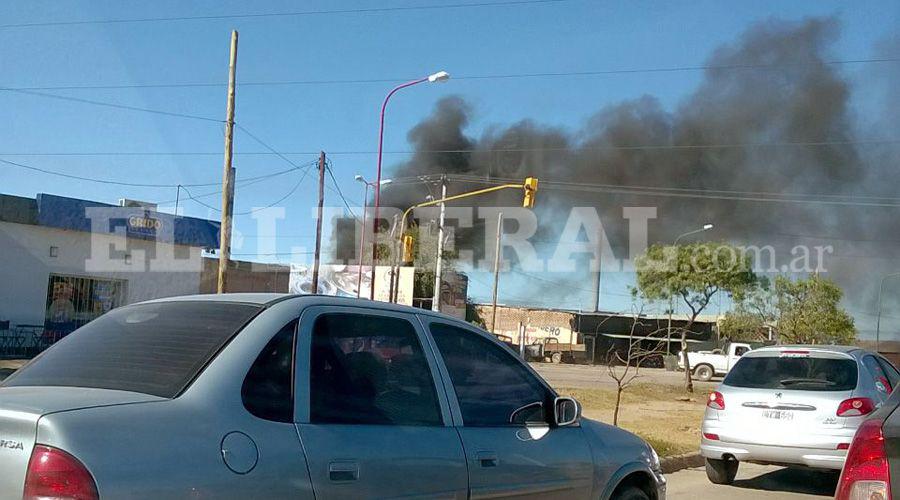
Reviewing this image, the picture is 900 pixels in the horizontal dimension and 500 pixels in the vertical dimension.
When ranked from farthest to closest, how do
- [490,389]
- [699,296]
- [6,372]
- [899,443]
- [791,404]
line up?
1. [699,296]
2. [6,372]
3. [791,404]
4. [490,389]
5. [899,443]

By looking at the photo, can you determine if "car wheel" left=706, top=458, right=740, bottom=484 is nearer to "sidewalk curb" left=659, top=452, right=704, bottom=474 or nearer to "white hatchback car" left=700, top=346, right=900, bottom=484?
"white hatchback car" left=700, top=346, right=900, bottom=484

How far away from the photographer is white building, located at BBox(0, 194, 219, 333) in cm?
2423

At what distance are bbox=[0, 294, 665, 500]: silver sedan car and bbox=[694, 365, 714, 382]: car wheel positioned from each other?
32569mm

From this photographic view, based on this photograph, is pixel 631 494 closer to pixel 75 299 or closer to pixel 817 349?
pixel 817 349

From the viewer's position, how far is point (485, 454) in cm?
384

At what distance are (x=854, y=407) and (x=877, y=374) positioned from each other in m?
0.98

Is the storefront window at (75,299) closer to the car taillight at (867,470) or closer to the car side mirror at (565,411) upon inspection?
the car side mirror at (565,411)

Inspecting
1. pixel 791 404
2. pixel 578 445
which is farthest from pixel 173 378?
pixel 791 404

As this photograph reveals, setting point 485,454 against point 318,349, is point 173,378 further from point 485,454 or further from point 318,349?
point 485,454

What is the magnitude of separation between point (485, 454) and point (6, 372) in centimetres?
1612

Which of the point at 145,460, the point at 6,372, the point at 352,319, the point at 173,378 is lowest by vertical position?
the point at 6,372

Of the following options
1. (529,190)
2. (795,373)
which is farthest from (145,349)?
(529,190)

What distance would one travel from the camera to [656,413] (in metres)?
17.1

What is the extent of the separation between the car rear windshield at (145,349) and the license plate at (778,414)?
633 centimetres
